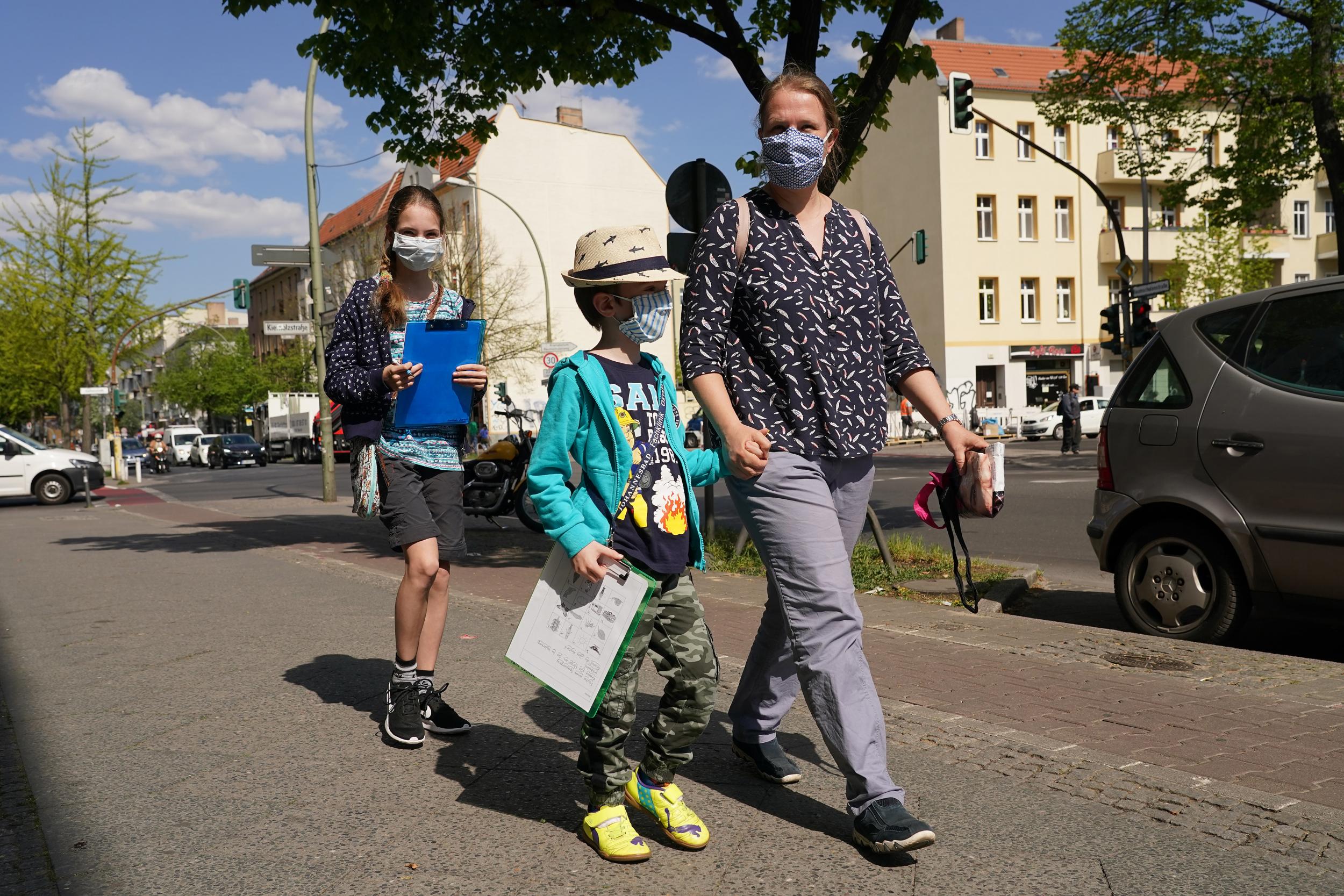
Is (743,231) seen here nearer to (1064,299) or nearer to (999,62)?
(1064,299)

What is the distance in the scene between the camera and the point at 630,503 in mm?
3082

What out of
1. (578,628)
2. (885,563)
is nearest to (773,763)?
(578,628)

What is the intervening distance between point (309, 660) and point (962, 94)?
18.6 metres

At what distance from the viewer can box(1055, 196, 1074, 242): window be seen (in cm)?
4684

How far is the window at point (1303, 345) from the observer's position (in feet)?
17.5

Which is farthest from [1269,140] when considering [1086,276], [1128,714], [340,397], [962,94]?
[1086,276]

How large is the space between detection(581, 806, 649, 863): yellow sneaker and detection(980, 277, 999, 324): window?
44.9 meters

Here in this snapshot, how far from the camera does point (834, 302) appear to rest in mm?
3281

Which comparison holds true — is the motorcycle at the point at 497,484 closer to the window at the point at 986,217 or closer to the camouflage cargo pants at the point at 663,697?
the camouflage cargo pants at the point at 663,697

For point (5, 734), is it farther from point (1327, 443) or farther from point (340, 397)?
point (1327, 443)

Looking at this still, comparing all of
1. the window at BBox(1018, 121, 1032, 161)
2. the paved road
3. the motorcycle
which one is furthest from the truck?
the paved road

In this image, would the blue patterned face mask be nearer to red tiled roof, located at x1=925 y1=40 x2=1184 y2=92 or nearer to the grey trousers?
the grey trousers

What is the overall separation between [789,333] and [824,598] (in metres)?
0.74

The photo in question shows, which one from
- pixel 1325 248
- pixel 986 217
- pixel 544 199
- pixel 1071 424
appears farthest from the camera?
pixel 544 199
